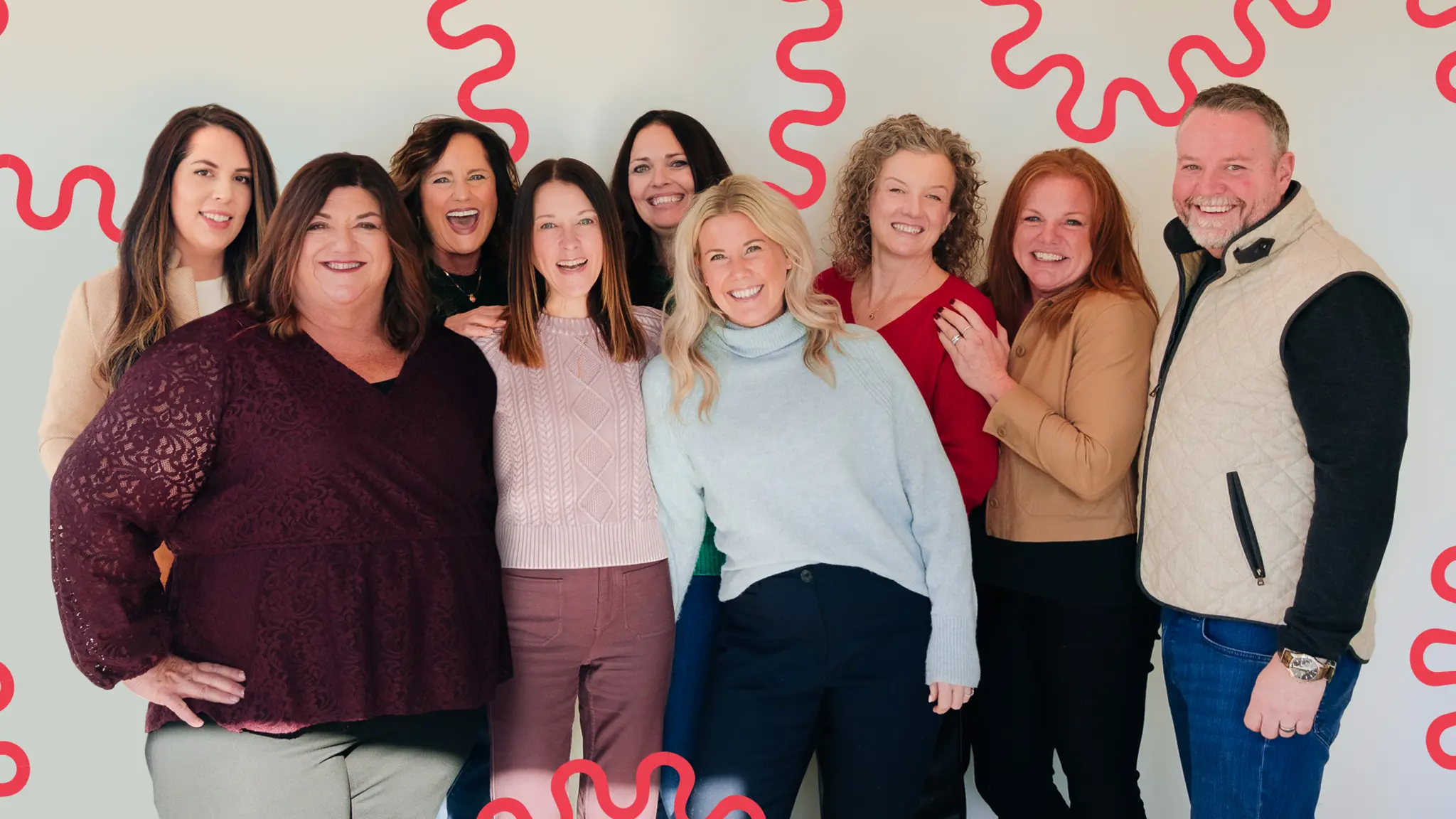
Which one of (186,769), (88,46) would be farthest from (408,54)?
(186,769)

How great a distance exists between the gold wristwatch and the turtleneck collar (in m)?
1.05

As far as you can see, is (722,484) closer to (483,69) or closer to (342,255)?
(342,255)

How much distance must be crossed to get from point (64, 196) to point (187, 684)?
4.83ft

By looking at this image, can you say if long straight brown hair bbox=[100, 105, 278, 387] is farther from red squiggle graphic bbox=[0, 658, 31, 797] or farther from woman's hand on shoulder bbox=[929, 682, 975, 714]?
woman's hand on shoulder bbox=[929, 682, 975, 714]

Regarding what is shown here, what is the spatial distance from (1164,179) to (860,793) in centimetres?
197

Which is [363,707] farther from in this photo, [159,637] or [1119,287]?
[1119,287]

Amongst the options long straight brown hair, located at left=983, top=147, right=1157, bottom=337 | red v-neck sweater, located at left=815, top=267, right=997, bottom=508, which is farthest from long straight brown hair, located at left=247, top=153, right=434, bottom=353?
long straight brown hair, located at left=983, top=147, right=1157, bottom=337

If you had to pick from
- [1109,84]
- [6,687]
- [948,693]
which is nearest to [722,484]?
[948,693]

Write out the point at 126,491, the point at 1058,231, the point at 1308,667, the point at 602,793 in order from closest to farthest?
1. the point at 126,491
2. the point at 1308,667
3. the point at 602,793
4. the point at 1058,231

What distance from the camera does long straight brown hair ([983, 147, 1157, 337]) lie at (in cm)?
228

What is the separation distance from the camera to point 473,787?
251cm

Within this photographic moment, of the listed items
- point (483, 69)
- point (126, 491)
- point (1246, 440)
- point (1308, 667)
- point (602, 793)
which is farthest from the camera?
point (483, 69)

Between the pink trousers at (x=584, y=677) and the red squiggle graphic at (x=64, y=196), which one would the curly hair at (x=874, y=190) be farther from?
the red squiggle graphic at (x=64, y=196)

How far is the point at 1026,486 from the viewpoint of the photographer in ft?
7.44
